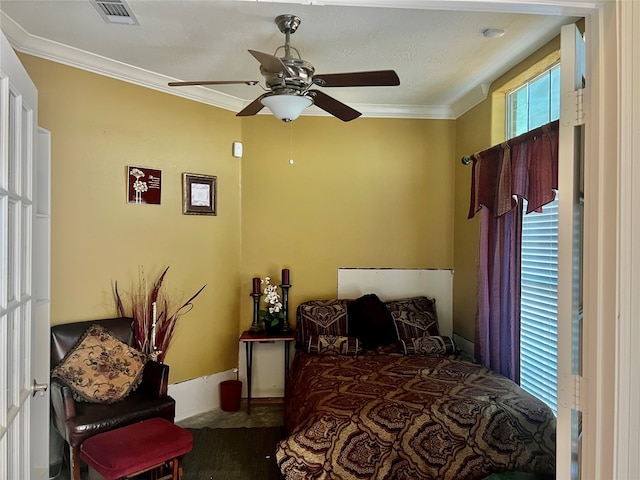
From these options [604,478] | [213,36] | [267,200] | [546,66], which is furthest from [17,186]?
[546,66]

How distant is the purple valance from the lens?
238 cm

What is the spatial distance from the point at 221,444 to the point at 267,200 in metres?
2.05

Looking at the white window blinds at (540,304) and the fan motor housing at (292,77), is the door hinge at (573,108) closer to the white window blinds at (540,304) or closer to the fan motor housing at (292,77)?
the fan motor housing at (292,77)

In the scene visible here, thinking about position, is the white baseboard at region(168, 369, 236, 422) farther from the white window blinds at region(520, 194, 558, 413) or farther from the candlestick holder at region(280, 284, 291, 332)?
the white window blinds at region(520, 194, 558, 413)

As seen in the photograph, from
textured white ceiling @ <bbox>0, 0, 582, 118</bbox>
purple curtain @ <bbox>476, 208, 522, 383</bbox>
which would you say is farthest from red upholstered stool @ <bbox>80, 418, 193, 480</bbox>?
textured white ceiling @ <bbox>0, 0, 582, 118</bbox>

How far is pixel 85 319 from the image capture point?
302cm

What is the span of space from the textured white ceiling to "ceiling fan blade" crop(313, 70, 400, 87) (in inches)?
11.9

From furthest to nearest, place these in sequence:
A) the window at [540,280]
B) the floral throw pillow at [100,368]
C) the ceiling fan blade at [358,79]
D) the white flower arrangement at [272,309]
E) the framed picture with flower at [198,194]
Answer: the white flower arrangement at [272,309], the framed picture with flower at [198,194], the floral throw pillow at [100,368], the window at [540,280], the ceiling fan blade at [358,79]

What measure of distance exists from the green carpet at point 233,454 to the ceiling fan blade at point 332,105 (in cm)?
230

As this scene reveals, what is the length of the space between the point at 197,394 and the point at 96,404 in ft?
3.55

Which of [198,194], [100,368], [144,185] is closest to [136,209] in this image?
[144,185]

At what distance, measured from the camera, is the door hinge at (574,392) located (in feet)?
3.61

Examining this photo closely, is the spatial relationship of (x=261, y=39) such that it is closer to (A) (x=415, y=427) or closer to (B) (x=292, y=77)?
(B) (x=292, y=77)

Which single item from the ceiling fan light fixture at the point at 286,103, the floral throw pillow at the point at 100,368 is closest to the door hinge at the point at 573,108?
the ceiling fan light fixture at the point at 286,103
